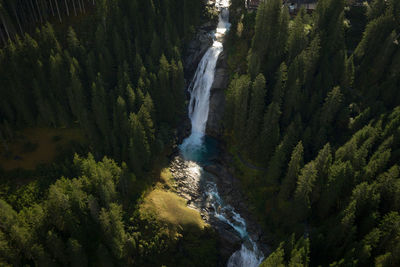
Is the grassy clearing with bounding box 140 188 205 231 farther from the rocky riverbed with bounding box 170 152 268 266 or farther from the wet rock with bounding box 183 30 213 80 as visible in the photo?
the wet rock with bounding box 183 30 213 80

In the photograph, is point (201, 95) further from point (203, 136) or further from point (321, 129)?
point (321, 129)

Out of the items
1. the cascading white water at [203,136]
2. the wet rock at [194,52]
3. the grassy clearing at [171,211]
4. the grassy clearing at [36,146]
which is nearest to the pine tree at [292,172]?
the cascading white water at [203,136]

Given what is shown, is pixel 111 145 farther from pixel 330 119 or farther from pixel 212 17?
pixel 212 17

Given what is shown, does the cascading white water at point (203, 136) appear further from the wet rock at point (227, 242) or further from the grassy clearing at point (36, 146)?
the grassy clearing at point (36, 146)

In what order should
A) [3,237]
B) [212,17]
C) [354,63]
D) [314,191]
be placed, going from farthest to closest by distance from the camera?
1. [212,17]
2. [354,63]
3. [314,191]
4. [3,237]

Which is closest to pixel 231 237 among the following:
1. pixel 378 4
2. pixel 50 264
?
pixel 50 264

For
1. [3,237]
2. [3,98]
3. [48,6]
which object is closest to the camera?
[3,237]
